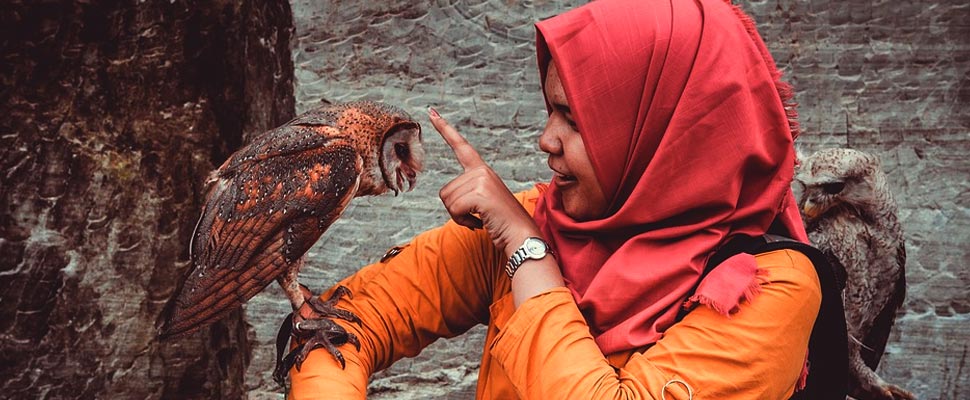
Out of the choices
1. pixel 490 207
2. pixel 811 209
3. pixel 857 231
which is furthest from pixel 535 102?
pixel 490 207

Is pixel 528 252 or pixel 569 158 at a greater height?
pixel 569 158

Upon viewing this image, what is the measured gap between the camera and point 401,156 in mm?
1991

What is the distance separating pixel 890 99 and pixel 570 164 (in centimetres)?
205

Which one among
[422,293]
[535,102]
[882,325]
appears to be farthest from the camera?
[535,102]

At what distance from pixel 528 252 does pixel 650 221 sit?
0.24 metres

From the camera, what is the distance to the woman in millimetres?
1553

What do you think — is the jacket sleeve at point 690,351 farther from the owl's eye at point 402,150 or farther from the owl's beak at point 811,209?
the owl's beak at point 811,209

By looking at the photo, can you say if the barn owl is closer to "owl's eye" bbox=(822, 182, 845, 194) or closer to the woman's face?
the woman's face

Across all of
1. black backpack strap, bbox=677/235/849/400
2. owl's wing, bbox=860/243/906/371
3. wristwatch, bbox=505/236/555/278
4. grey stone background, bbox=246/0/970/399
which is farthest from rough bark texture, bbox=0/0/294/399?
owl's wing, bbox=860/243/906/371

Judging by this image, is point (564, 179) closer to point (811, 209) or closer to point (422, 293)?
point (422, 293)

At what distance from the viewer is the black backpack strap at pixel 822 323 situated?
1.67 metres

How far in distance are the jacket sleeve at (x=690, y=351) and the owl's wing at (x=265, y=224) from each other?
487 mm

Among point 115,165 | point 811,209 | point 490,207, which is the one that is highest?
point 115,165

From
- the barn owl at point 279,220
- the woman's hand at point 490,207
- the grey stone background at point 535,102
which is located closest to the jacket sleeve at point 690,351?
the woman's hand at point 490,207
